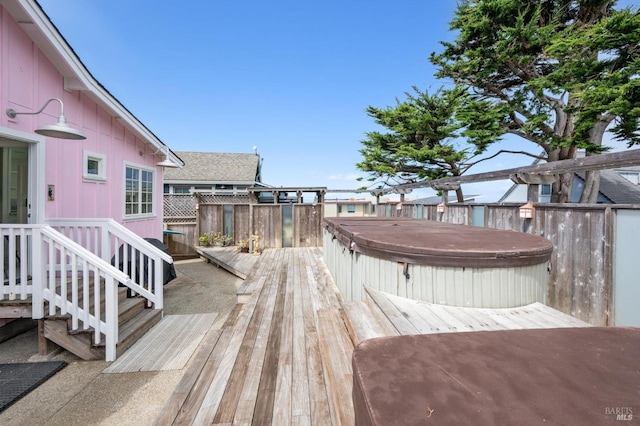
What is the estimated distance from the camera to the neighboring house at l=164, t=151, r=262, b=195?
14.1m

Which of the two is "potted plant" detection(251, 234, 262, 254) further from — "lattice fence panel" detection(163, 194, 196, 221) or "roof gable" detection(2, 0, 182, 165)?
"roof gable" detection(2, 0, 182, 165)

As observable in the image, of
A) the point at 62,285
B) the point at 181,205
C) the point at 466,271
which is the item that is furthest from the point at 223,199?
the point at 466,271

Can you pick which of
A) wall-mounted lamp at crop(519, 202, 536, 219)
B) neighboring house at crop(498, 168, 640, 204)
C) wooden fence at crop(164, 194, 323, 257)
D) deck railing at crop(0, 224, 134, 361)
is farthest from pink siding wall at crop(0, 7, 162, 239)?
neighboring house at crop(498, 168, 640, 204)

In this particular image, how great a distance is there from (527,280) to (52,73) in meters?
6.51

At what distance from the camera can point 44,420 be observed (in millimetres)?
2170

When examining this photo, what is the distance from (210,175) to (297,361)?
14.0 m

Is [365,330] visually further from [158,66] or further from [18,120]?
[158,66]

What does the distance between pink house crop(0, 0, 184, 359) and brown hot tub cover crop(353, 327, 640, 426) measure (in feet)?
10.2


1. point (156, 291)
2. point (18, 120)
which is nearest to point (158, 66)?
point (18, 120)

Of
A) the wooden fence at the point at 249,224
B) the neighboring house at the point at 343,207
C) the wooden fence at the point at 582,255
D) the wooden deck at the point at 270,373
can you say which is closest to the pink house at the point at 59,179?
the wooden deck at the point at 270,373

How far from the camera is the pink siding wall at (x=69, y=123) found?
3.32m

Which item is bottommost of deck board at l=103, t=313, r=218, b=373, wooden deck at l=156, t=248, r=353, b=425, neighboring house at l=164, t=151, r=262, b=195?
deck board at l=103, t=313, r=218, b=373

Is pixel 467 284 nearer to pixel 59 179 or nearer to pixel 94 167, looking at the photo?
pixel 59 179

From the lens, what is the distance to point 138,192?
5.93 metres
